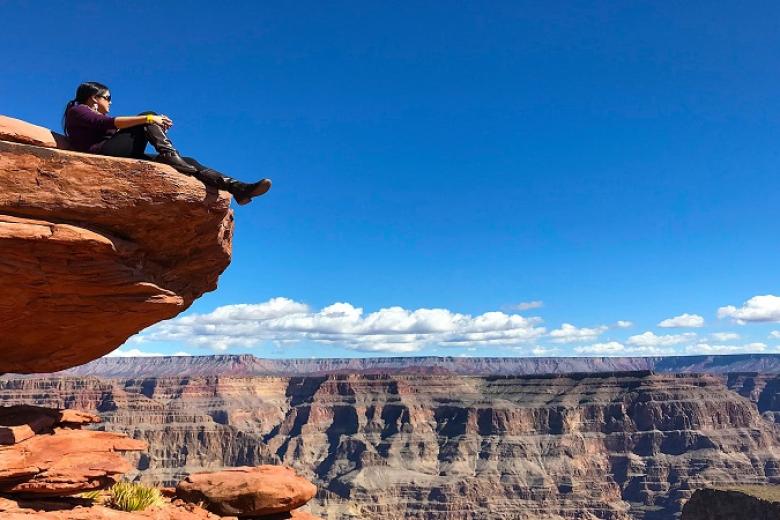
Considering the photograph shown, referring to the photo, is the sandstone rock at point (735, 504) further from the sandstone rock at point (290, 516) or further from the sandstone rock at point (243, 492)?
the sandstone rock at point (243, 492)

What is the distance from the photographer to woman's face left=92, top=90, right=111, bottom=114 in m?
12.0

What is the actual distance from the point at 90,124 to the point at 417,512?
560 feet

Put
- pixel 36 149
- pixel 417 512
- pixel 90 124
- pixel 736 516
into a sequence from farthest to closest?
pixel 417 512 → pixel 736 516 → pixel 90 124 → pixel 36 149

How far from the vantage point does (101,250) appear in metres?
11.4

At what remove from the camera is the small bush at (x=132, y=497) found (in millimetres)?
13180

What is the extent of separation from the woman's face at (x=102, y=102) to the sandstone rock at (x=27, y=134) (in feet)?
3.29

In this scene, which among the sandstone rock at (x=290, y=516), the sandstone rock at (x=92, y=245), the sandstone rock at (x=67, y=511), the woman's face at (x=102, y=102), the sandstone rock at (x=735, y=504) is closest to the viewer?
the sandstone rock at (x=92, y=245)

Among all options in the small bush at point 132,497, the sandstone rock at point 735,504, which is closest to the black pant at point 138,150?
the small bush at point 132,497

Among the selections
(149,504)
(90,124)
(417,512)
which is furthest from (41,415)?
(417,512)

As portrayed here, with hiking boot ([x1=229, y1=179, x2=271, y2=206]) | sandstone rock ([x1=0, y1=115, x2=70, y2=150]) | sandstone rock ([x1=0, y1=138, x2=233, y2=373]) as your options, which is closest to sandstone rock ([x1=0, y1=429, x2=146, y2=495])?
sandstone rock ([x1=0, y1=138, x2=233, y2=373])

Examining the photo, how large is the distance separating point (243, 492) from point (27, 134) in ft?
32.2

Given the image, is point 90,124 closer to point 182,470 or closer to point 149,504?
point 149,504

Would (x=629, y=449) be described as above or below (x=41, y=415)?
below

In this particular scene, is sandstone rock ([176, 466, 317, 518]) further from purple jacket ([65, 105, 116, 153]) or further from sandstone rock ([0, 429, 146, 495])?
purple jacket ([65, 105, 116, 153])
